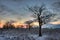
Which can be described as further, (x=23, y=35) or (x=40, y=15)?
(x=40, y=15)

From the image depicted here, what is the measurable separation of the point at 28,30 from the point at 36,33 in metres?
0.52

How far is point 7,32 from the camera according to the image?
9.70 metres

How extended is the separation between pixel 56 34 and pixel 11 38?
272 cm

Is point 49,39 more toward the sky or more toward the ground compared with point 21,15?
more toward the ground

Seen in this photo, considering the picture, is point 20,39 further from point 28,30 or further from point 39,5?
point 39,5

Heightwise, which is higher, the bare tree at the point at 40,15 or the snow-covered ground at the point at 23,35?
the bare tree at the point at 40,15

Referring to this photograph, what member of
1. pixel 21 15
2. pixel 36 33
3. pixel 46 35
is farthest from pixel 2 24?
pixel 46 35

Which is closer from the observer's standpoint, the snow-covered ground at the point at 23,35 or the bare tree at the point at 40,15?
the snow-covered ground at the point at 23,35

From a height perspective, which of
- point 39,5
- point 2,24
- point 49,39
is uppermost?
point 39,5

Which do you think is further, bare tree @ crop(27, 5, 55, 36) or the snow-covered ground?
bare tree @ crop(27, 5, 55, 36)

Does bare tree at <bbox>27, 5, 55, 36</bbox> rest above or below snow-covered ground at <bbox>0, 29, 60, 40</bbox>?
above

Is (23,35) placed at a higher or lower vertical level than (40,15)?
lower

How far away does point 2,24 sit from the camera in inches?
381

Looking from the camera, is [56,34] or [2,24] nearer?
[2,24]
